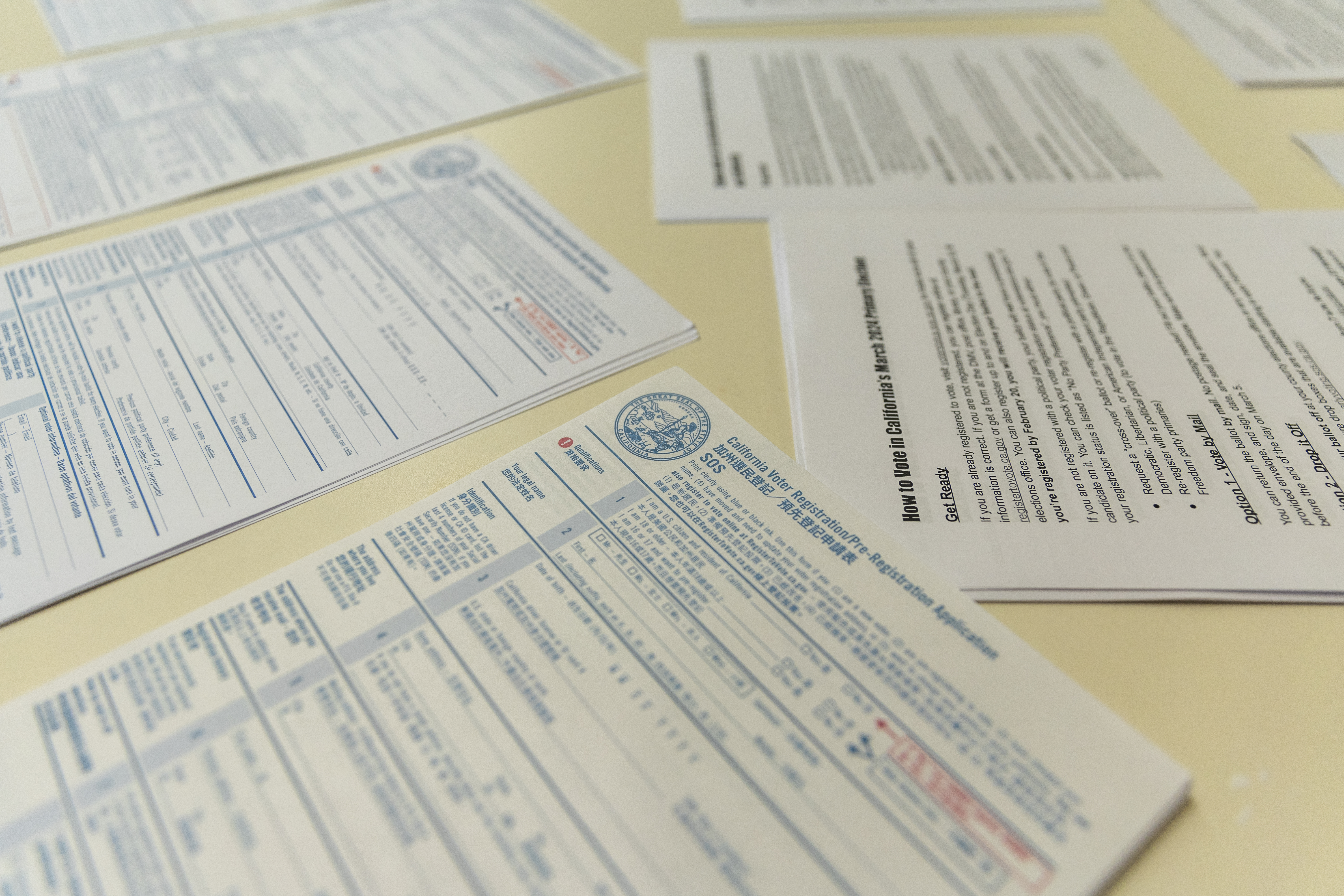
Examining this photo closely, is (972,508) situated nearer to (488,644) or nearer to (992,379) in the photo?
(992,379)

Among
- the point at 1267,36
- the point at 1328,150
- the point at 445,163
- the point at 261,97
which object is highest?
the point at 261,97

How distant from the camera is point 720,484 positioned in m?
0.43

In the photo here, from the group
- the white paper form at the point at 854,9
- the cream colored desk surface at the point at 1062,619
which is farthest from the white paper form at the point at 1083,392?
the white paper form at the point at 854,9

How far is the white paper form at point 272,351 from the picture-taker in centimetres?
42

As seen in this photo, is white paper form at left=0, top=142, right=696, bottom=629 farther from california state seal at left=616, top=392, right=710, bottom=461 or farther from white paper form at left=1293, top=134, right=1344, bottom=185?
white paper form at left=1293, top=134, right=1344, bottom=185

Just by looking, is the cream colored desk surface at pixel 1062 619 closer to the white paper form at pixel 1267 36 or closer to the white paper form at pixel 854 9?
the white paper form at pixel 1267 36

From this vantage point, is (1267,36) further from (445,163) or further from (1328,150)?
(445,163)

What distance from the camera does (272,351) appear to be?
1.64 feet

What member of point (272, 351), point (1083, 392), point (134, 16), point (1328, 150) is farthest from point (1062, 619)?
point (134, 16)

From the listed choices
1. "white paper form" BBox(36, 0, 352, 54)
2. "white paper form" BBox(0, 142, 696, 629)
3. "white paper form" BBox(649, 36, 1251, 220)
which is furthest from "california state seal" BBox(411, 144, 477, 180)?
"white paper form" BBox(36, 0, 352, 54)

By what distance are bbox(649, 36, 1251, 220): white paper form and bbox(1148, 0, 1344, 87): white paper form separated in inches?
4.4

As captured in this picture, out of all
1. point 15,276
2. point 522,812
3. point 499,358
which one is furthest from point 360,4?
point 522,812

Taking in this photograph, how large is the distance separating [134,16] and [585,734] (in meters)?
0.91

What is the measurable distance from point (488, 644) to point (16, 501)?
0.85 feet
